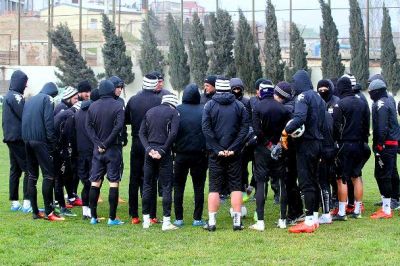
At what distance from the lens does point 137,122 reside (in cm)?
1217

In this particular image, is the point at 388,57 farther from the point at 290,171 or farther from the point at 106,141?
the point at 106,141

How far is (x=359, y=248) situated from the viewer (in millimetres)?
9625

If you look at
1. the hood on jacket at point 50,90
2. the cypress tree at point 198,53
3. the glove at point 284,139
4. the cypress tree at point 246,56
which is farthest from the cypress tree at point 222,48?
the glove at point 284,139

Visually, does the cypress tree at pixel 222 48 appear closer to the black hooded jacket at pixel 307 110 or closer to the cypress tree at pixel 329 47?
the cypress tree at pixel 329 47

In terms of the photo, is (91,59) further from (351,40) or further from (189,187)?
(189,187)

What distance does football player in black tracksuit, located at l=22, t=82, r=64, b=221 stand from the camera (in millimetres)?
12094

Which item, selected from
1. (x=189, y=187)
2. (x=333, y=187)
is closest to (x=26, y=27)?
(x=189, y=187)

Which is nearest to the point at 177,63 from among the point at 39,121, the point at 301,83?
the point at 39,121

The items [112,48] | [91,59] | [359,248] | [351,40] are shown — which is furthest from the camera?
[91,59]

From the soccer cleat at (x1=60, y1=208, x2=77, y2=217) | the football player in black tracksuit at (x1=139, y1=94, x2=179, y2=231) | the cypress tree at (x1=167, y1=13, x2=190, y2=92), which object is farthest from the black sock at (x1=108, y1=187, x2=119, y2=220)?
the cypress tree at (x1=167, y1=13, x2=190, y2=92)

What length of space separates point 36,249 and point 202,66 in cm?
3354

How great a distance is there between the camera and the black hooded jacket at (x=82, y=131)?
1307 cm

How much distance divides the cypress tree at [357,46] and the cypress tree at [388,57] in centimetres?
95

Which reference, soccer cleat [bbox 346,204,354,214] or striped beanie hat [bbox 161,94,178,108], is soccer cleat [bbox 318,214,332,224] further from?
striped beanie hat [bbox 161,94,178,108]
